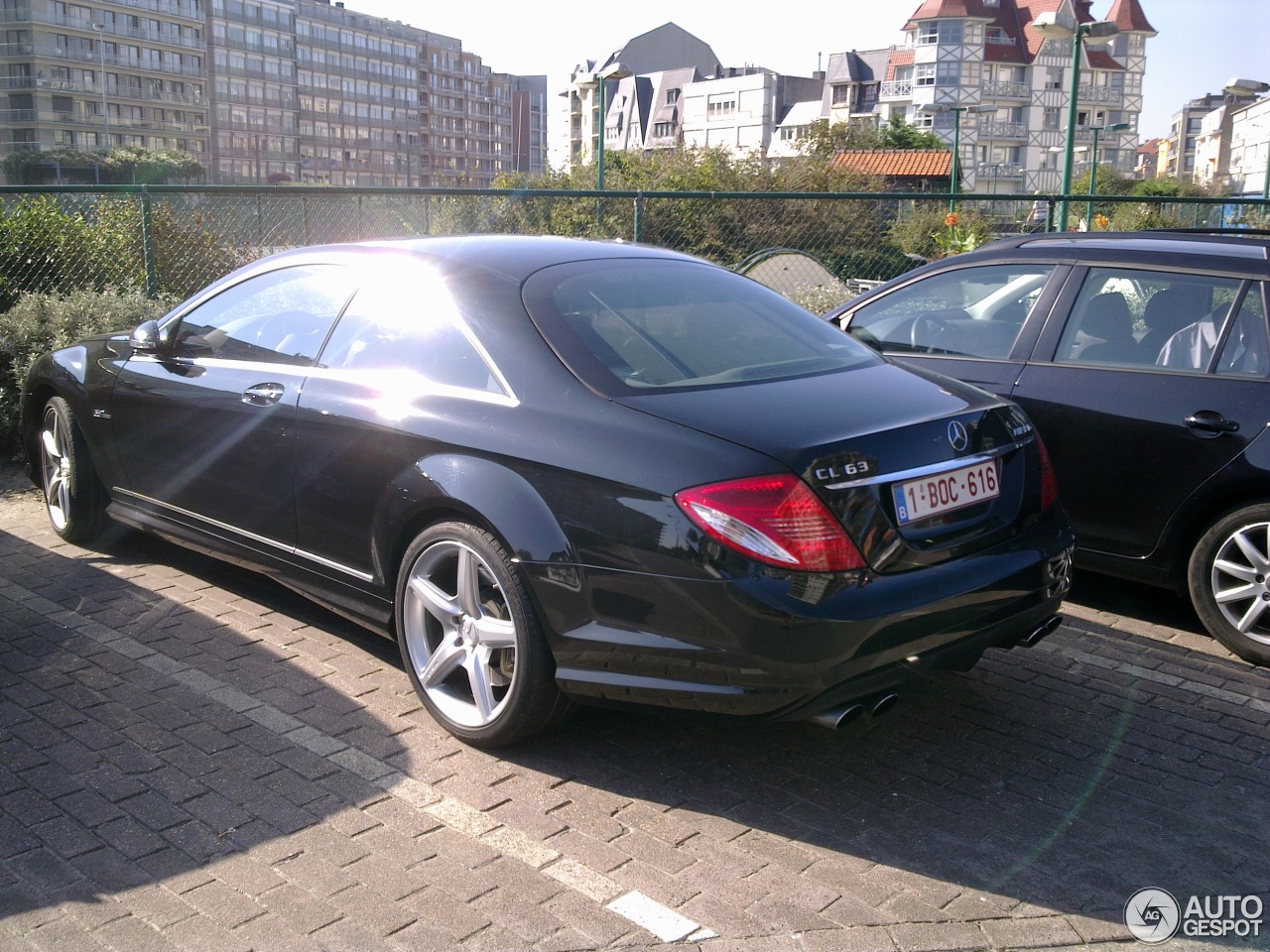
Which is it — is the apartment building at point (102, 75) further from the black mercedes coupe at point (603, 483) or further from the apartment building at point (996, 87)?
the black mercedes coupe at point (603, 483)

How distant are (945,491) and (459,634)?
1597 millimetres

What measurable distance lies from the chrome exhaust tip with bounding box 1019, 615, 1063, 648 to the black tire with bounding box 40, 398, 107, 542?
14.4ft

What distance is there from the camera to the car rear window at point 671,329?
3818 millimetres

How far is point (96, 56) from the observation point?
331ft

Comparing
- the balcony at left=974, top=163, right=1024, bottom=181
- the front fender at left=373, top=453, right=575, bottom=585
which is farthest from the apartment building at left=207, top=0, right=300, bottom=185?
the front fender at left=373, top=453, right=575, bottom=585

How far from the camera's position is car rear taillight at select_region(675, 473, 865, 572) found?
323 cm

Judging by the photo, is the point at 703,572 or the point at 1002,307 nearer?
the point at 703,572

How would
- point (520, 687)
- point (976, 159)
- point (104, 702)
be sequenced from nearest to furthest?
point (520, 687) → point (104, 702) → point (976, 159)

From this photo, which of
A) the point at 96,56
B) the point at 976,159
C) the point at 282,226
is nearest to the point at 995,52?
the point at 976,159

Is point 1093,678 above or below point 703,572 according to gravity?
below

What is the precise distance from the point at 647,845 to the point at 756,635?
26.5 inches

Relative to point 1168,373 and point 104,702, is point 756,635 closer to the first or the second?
point 104,702

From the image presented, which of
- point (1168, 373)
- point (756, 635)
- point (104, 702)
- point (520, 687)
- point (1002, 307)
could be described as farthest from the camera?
point (1002, 307)

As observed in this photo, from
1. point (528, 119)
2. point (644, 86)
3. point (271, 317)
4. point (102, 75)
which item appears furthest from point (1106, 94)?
point (271, 317)
